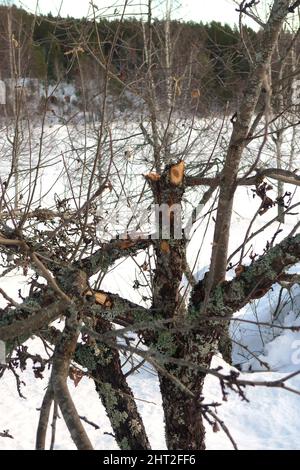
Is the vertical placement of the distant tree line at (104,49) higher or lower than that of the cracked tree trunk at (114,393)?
higher

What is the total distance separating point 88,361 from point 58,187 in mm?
10386

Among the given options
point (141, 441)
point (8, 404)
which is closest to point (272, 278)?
point (141, 441)

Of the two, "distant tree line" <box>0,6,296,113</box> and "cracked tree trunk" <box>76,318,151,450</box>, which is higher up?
"distant tree line" <box>0,6,296,113</box>

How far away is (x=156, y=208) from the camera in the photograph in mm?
1941

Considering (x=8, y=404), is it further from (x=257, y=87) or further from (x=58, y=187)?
(x=58, y=187)

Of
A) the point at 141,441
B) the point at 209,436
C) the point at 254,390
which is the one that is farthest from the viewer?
the point at 254,390

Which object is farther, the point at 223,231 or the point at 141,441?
the point at 141,441

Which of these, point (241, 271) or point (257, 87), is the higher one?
point (257, 87)

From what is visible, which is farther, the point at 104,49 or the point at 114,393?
the point at 104,49

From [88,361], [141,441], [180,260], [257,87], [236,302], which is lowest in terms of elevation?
[141,441]

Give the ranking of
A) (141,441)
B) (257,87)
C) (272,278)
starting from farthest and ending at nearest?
1. (141,441)
2. (272,278)
3. (257,87)

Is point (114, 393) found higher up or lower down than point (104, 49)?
lower down
